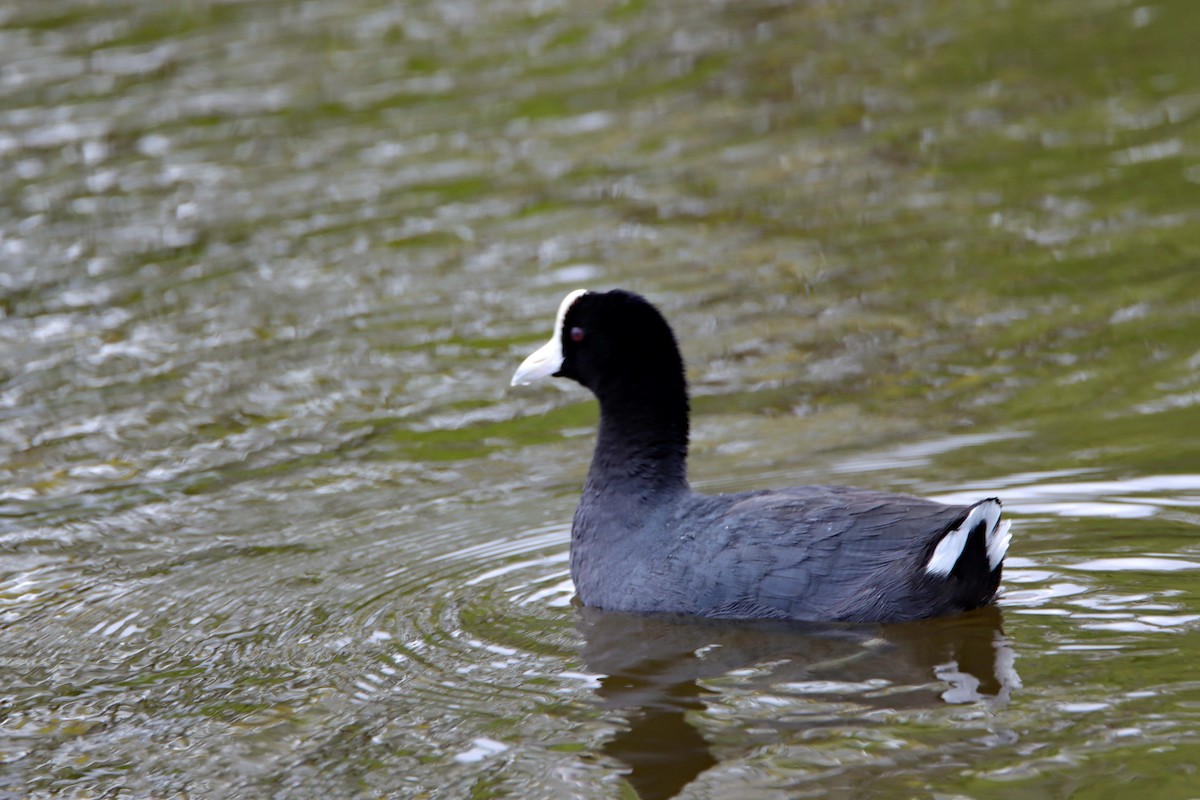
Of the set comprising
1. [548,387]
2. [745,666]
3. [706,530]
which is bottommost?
[745,666]

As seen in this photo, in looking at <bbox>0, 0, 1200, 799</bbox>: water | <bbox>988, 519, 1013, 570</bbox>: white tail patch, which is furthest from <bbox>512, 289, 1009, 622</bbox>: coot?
<bbox>0, 0, 1200, 799</bbox>: water

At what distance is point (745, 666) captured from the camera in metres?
5.02

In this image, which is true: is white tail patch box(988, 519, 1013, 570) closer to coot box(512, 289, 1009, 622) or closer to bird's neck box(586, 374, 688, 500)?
coot box(512, 289, 1009, 622)

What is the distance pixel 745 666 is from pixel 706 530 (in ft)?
1.87

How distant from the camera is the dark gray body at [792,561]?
519cm

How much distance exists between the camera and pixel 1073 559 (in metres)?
5.54

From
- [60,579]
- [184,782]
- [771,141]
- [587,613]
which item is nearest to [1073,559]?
[587,613]

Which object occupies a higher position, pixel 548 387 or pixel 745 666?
pixel 548 387

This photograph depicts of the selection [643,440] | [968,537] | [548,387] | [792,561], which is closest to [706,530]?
[792,561]

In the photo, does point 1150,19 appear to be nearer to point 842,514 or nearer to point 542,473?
point 542,473

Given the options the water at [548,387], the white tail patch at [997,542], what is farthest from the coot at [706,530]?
the water at [548,387]

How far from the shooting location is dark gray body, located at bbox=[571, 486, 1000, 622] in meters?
5.19

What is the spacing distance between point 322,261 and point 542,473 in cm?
325

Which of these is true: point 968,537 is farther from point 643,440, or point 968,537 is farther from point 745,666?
point 643,440
